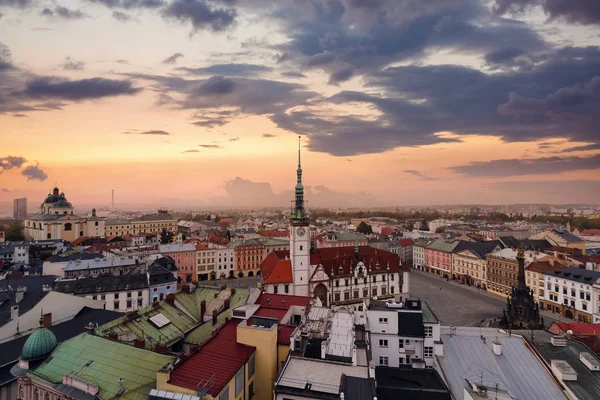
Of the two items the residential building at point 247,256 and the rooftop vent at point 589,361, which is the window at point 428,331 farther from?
the residential building at point 247,256

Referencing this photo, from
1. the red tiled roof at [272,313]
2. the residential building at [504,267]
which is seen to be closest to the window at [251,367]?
the red tiled roof at [272,313]

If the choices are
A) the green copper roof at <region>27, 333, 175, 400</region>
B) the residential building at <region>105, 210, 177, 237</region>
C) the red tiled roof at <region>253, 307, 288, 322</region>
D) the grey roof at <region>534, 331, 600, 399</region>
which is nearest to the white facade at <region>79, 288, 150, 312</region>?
the green copper roof at <region>27, 333, 175, 400</region>

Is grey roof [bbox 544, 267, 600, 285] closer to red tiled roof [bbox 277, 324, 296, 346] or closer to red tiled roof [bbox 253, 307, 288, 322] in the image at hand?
red tiled roof [bbox 253, 307, 288, 322]

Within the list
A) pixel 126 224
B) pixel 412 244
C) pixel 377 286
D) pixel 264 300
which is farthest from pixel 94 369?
pixel 126 224

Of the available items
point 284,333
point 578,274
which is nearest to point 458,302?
point 578,274

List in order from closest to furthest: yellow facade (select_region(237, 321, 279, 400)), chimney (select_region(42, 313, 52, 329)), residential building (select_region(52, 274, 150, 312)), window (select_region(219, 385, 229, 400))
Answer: window (select_region(219, 385, 229, 400)) < yellow facade (select_region(237, 321, 279, 400)) < chimney (select_region(42, 313, 52, 329)) < residential building (select_region(52, 274, 150, 312))

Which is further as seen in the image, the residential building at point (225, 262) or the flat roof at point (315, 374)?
the residential building at point (225, 262)

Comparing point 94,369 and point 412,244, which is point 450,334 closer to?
point 94,369
